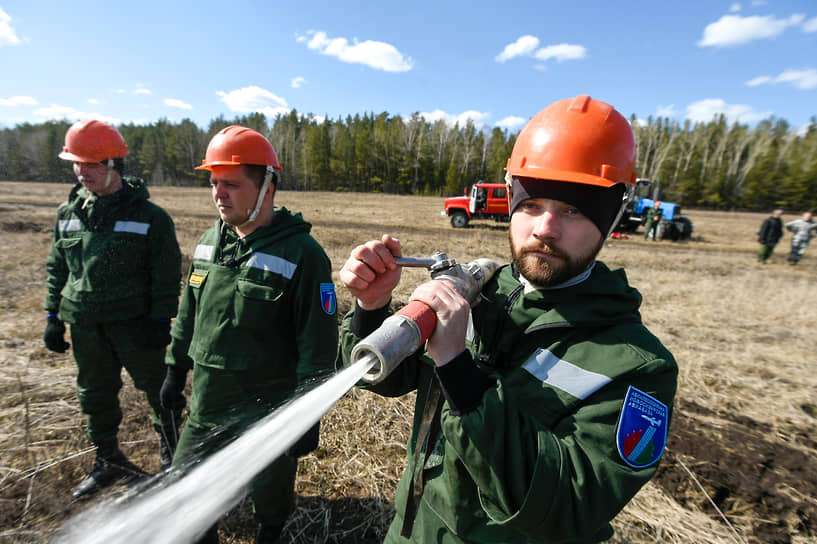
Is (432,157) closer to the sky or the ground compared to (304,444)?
closer to the sky

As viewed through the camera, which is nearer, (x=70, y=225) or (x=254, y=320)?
A: (x=254, y=320)

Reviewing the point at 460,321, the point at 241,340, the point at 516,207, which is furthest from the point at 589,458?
the point at 241,340

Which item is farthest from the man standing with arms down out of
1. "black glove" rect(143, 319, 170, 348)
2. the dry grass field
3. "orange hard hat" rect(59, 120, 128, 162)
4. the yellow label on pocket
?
"orange hard hat" rect(59, 120, 128, 162)

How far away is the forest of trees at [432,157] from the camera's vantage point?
5816 cm

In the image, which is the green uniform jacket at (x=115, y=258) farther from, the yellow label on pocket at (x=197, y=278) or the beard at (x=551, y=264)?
the beard at (x=551, y=264)

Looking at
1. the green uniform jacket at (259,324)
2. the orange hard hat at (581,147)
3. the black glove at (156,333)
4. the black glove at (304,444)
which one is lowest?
the black glove at (304,444)

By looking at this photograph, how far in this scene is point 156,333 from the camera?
369cm

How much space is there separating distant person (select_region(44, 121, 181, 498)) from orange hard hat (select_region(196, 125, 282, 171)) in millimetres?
1436

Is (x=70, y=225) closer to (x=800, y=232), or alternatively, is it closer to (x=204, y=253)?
(x=204, y=253)

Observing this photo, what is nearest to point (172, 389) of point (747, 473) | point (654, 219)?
point (747, 473)

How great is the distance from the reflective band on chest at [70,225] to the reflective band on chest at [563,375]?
4.35 m

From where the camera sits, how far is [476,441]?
105 centimetres

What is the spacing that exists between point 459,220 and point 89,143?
20.7 meters

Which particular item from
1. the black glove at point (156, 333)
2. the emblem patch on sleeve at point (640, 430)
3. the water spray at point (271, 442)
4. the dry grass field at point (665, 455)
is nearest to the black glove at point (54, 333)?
the dry grass field at point (665, 455)
